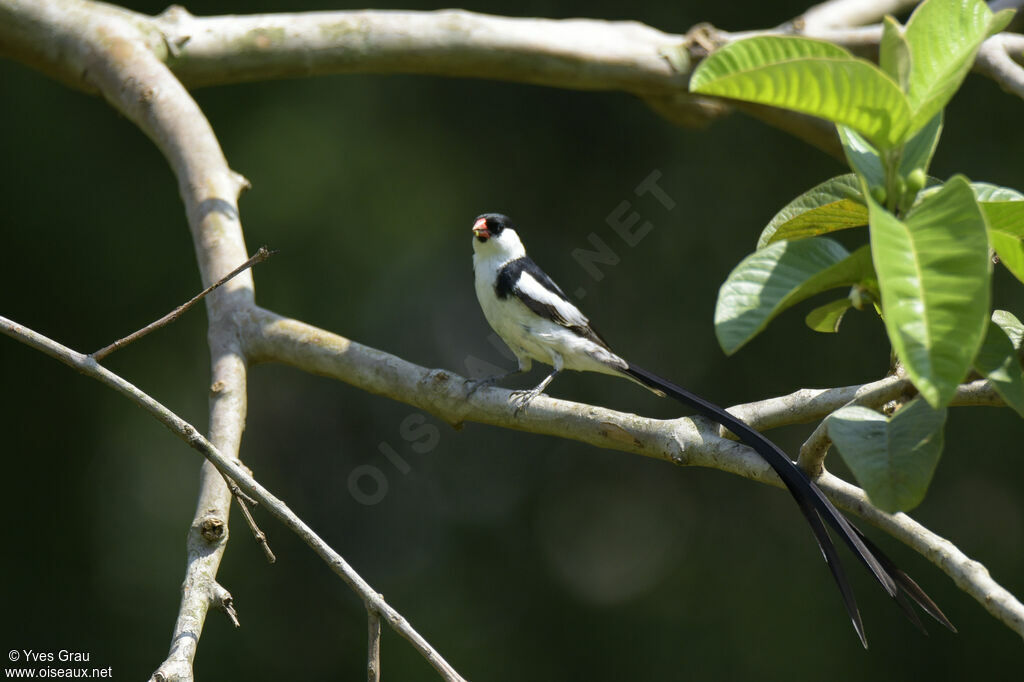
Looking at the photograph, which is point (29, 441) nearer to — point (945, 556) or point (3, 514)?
point (3, 514)

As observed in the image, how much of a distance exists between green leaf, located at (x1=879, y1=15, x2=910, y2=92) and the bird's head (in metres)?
1.58

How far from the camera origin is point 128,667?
374cm

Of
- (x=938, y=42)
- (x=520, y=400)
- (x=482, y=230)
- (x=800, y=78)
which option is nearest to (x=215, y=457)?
(x=520, y=400)

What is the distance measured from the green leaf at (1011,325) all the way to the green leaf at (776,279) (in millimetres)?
264

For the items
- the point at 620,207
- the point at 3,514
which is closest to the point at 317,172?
the point at 620,207

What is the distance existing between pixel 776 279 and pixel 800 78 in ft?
0.68

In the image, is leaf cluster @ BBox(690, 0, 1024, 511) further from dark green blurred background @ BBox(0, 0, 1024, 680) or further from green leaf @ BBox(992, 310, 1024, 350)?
dark green blurred background @ BBox(0, 0, 1024, 680)

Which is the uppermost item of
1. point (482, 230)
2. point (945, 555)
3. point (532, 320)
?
point (482, 230)

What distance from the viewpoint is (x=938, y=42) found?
97 cm

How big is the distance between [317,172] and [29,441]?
168cm

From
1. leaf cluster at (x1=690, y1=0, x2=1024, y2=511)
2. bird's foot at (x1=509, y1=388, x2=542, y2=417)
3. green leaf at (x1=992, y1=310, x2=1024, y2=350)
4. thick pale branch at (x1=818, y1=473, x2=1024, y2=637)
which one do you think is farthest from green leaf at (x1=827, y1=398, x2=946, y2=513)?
bird's foot at (x1=509, y1=388, x2=542, y2=417)

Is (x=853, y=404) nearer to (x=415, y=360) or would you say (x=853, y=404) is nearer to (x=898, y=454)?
(x=898, y=454)

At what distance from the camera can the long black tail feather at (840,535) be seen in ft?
3.80

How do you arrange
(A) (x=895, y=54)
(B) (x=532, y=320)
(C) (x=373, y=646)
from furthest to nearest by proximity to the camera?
(B) (x=532, y=320) < (C) (x=373, y=646) < (A) (x=895, y=54)
